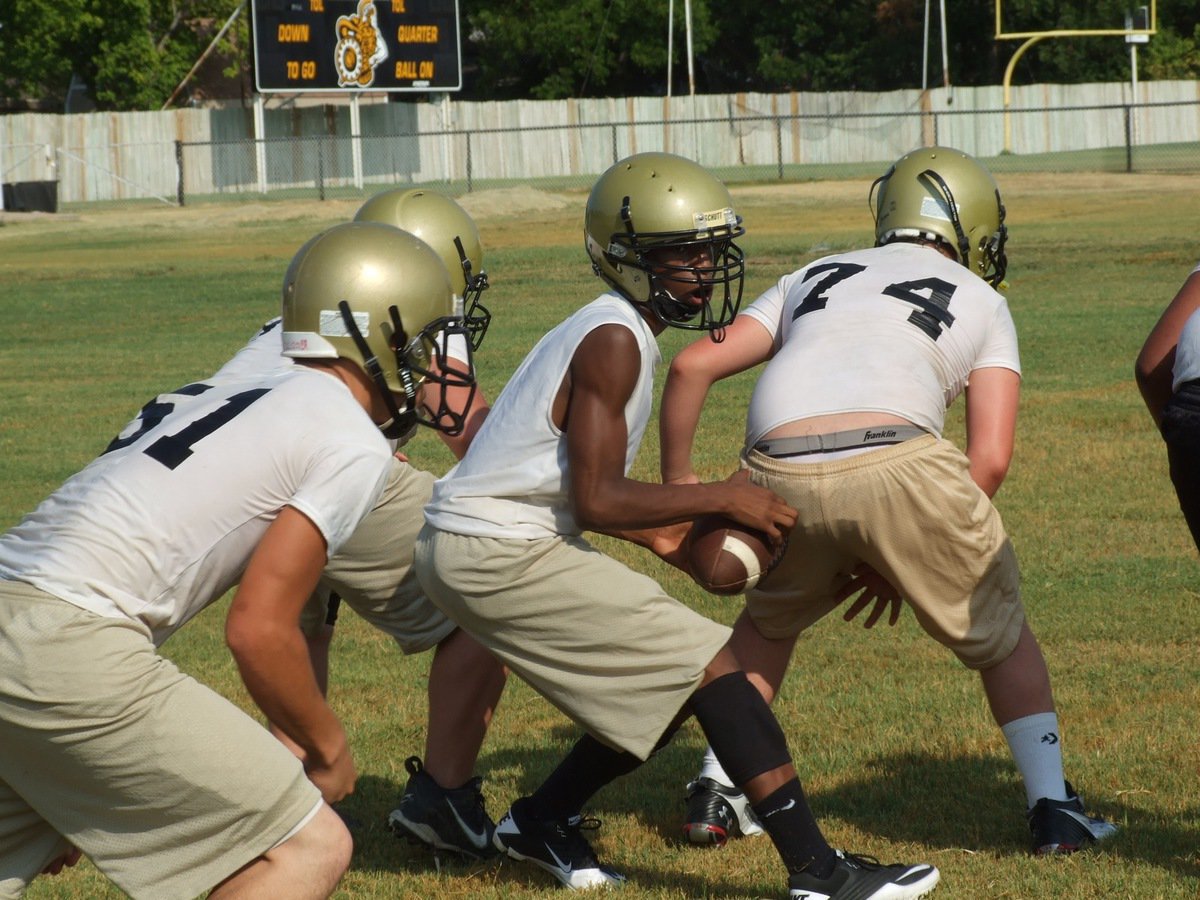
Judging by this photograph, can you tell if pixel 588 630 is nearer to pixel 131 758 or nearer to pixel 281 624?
pixel 281 624

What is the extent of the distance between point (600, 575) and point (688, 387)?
0.88 metres

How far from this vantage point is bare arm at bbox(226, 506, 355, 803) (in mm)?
3104

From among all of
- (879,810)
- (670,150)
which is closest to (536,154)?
(670,150)

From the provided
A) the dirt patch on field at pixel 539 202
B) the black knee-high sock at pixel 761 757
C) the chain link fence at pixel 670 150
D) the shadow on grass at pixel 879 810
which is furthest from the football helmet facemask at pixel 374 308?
the chain link fence at pixel 670 150

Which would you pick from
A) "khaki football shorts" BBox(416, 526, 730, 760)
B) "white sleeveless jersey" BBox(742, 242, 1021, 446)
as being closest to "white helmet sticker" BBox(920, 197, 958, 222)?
"white sleeveless jersey" BBox(742, 242, 1021, 446)

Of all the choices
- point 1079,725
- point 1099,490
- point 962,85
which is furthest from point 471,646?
point 962,85

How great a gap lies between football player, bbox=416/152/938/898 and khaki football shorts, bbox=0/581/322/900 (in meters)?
0.90

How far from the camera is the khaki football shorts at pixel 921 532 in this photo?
13.5ft

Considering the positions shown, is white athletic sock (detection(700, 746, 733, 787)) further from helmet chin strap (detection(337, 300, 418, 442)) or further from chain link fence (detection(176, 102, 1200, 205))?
chain link fence (detection(176, 102, 1200, 205))

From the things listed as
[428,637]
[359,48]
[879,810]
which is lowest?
[879,810]

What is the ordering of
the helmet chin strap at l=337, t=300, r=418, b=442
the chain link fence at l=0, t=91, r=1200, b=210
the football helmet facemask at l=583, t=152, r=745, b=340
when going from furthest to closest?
1. the chain link fence at l=0, t=91, r=1200, b=210
2. the football helmet facemask at l=583, t=152, r=745, b=340
3. the helmet chin strap at l=337, t=300, r=418, b=442

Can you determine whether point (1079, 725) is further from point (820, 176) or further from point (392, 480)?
point (820, 176)

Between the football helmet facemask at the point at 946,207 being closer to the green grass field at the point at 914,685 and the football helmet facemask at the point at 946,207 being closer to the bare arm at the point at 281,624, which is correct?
the green grass field at the point at 914,685

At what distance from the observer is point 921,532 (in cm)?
413
